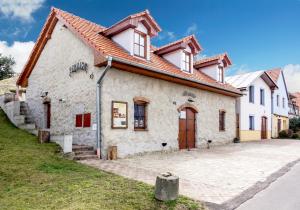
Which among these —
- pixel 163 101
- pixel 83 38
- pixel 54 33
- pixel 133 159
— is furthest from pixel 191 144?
pixel 54 33

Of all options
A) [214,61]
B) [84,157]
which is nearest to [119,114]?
[84,157]

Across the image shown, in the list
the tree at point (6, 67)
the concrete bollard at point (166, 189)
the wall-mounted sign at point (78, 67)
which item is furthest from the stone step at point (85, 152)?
the tree at point (6, 67)

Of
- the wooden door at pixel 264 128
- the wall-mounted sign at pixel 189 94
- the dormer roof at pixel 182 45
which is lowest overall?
the wooden door at pixel 264 128

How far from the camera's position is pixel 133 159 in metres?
12.0

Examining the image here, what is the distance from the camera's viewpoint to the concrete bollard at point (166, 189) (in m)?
6.00

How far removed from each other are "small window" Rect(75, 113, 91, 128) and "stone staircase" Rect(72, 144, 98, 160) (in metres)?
0.99

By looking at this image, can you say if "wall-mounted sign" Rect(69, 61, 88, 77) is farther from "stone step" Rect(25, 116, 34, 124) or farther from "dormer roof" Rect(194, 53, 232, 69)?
"dormer roof" Rect(194, 53, 232, 69)

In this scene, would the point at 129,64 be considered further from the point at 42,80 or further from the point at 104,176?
the point at 42,80

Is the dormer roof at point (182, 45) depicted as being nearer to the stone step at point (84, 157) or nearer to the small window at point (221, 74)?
the small window at point (221, 74)

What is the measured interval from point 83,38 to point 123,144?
16.6 ft

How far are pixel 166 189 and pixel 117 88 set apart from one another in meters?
7.04

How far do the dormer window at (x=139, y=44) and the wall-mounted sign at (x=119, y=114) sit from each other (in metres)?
2.83

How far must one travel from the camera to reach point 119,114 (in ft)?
40.4

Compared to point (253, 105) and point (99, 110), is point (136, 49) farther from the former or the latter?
point (253, 105)
